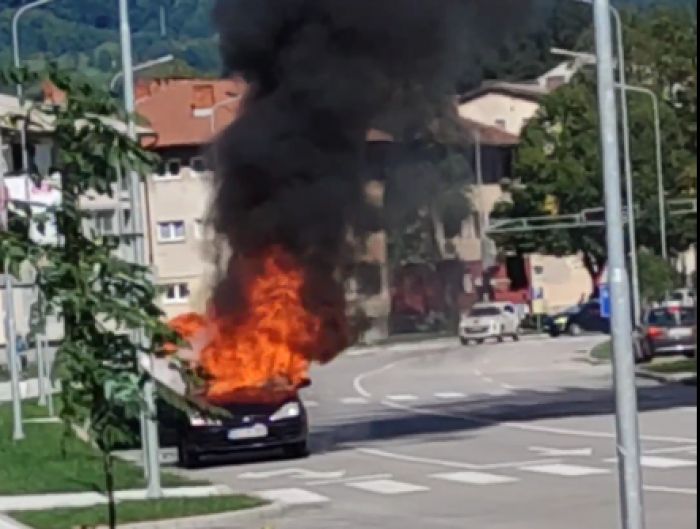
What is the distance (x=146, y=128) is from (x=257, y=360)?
1805 cm

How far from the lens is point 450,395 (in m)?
45.3

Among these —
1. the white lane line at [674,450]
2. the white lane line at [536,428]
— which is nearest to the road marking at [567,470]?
the white lane line at [674,450]

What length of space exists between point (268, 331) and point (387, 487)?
4.53 meters

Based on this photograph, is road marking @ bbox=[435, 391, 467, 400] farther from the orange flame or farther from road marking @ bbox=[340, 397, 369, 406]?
the orange flame

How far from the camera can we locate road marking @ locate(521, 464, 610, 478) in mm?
24453

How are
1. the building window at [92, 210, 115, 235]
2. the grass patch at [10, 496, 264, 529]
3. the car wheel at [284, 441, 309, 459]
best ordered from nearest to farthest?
1. the building window at [92, 210, 115, 235]
2. the grass patch at [10, 496, 264, 529]
3. the car wheel at [284, 441, 309, 459]

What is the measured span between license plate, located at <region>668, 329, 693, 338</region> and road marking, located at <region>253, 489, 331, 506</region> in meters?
31.5

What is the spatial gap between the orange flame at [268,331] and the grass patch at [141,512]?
557 centimetres

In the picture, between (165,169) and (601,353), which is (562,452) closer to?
(165,169)

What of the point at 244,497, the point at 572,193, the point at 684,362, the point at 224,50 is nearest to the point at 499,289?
the point at 572,193

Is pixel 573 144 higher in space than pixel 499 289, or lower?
higher

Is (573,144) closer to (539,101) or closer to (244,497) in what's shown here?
(539,101)

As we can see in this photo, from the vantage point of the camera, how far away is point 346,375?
5994 centimetres

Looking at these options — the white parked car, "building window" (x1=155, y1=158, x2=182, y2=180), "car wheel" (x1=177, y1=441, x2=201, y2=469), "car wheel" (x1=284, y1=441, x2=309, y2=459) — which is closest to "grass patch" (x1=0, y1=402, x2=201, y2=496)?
"car wheel" (x1=177, y1=441, x2=201, y2=469)
